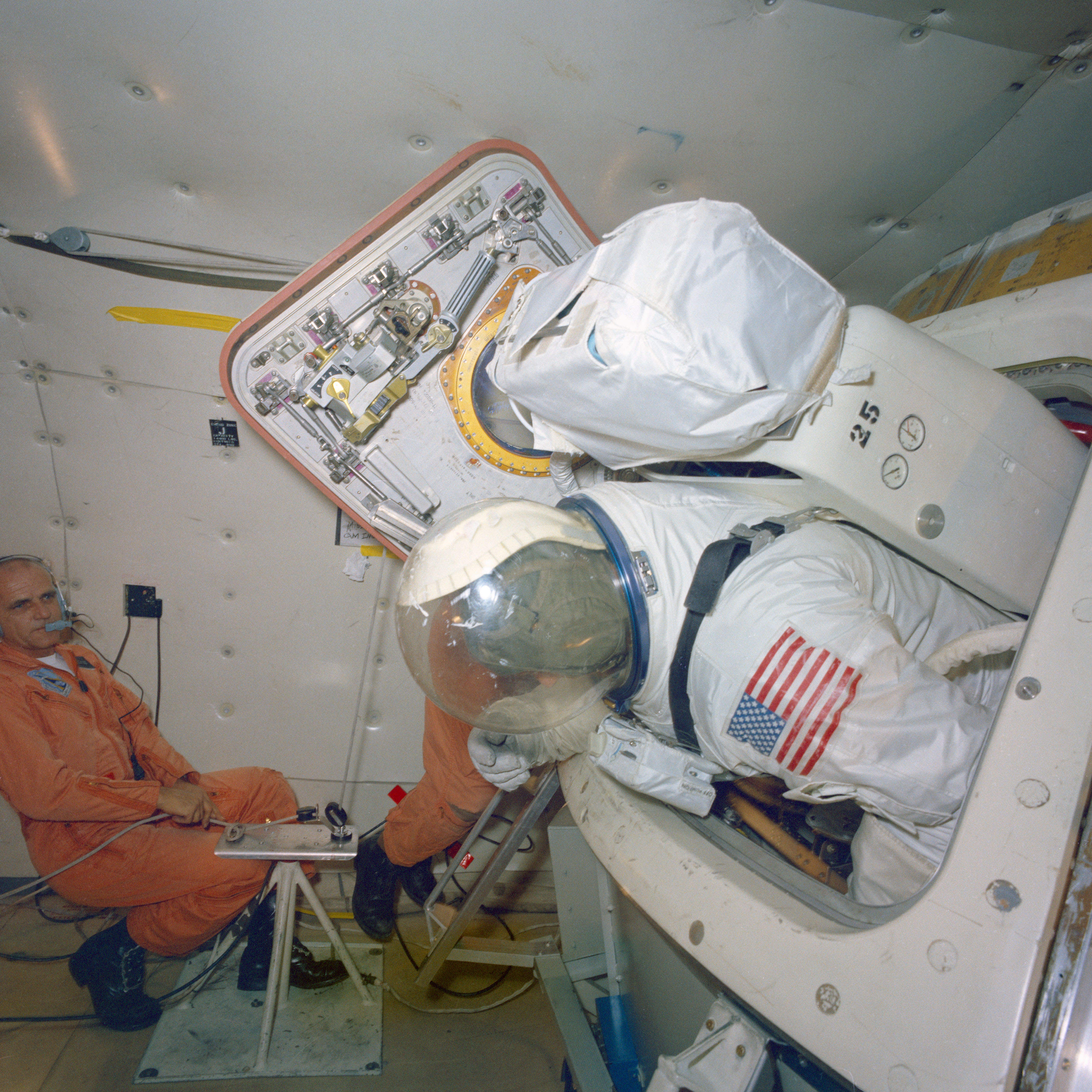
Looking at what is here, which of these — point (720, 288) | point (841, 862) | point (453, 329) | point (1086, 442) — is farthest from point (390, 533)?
point (1086, 442)

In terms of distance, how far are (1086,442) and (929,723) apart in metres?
0.93

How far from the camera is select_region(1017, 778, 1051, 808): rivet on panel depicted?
2.37 ft

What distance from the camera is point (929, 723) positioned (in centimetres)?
96

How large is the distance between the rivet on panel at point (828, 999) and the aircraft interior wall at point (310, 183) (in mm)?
1757

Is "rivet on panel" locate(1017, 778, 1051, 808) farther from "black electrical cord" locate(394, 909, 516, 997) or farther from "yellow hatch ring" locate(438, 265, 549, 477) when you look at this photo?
"black electrical cord" locate(394, 909, 516, 997)

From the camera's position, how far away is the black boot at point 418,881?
2439 mm

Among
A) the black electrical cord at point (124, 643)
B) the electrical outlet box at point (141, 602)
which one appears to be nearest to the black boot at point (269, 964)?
Result: the black electrical cord at point (124, 643)

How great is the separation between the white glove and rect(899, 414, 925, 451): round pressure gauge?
109 cm

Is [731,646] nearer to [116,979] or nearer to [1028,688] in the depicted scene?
[1028,688]

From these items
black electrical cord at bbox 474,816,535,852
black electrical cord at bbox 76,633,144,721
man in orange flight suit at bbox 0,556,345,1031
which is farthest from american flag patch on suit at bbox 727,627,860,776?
black electrical cord at bbox 76,633,144,721

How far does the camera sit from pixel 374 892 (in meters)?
2.38

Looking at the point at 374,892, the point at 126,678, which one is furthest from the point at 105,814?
the point at 374,892

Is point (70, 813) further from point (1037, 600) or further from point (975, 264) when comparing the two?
point (975, 264)

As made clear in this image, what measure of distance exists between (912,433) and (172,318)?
2033mm
